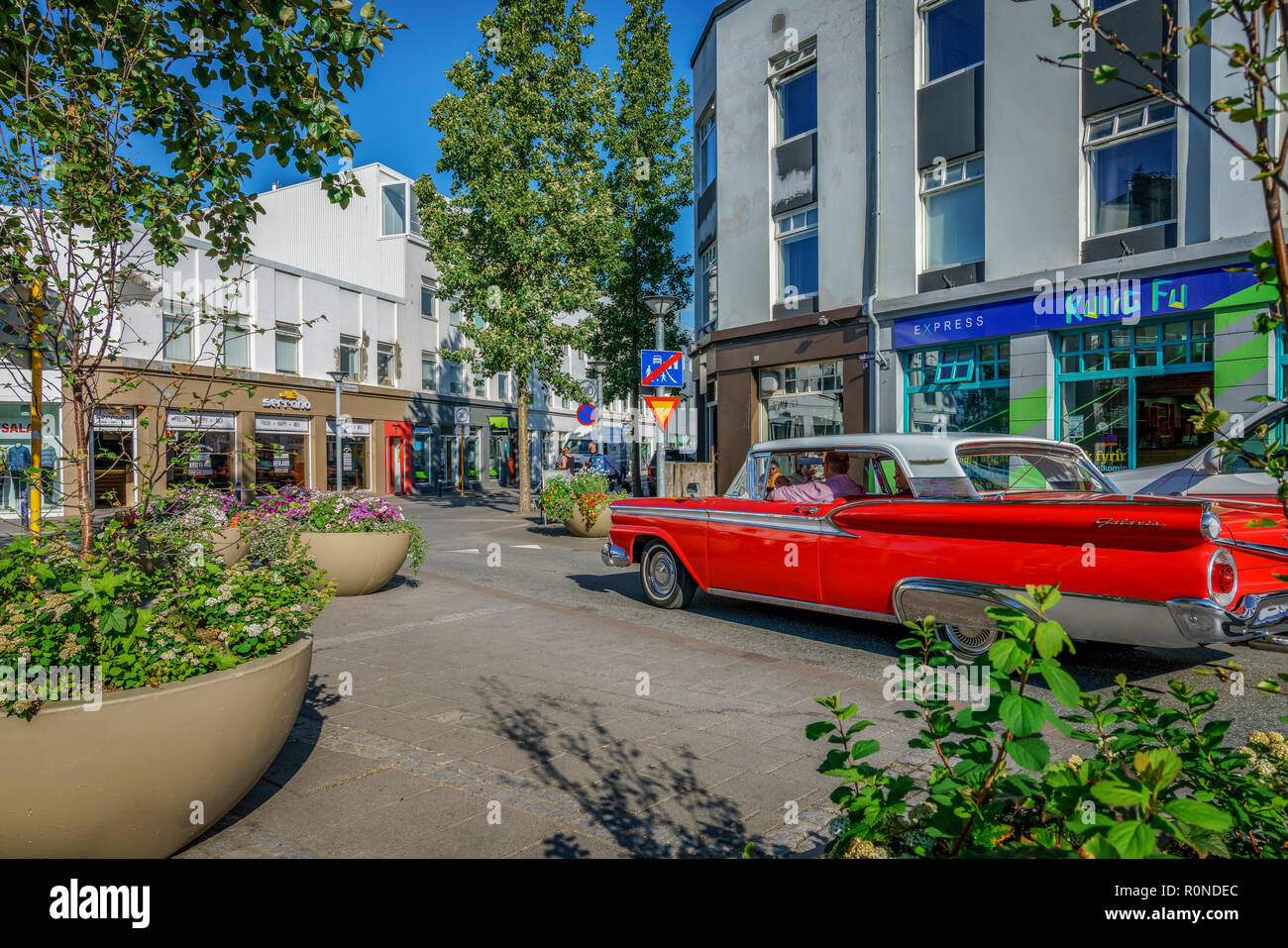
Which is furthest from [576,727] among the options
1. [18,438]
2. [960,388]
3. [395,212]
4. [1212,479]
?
[395,212]

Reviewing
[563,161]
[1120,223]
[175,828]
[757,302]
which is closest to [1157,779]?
[175,828]

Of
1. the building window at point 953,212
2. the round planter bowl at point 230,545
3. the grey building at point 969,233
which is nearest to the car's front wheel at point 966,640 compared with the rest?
the grey building at point 969,233

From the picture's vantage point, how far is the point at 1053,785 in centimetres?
164

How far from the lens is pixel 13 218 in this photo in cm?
416

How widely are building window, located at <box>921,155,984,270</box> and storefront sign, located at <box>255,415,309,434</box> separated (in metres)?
21.3

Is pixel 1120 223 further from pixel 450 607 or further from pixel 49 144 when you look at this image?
pixel 49 144

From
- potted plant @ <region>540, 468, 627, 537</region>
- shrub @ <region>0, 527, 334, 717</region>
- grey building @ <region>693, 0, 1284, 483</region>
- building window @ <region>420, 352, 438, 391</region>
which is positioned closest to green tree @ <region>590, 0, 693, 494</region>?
grey building @ <region>693, 0, 1284, 483</region>

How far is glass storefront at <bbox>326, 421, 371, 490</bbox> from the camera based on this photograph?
29484mm

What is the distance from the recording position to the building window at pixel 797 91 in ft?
54.8

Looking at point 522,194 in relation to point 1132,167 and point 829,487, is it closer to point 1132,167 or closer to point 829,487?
point 1132,167

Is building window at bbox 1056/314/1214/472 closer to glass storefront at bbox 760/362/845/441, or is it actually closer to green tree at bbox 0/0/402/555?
glass storefront at bbox 760/362/845/441

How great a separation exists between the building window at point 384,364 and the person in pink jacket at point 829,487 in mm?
28422

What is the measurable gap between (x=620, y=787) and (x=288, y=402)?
1060 inches
